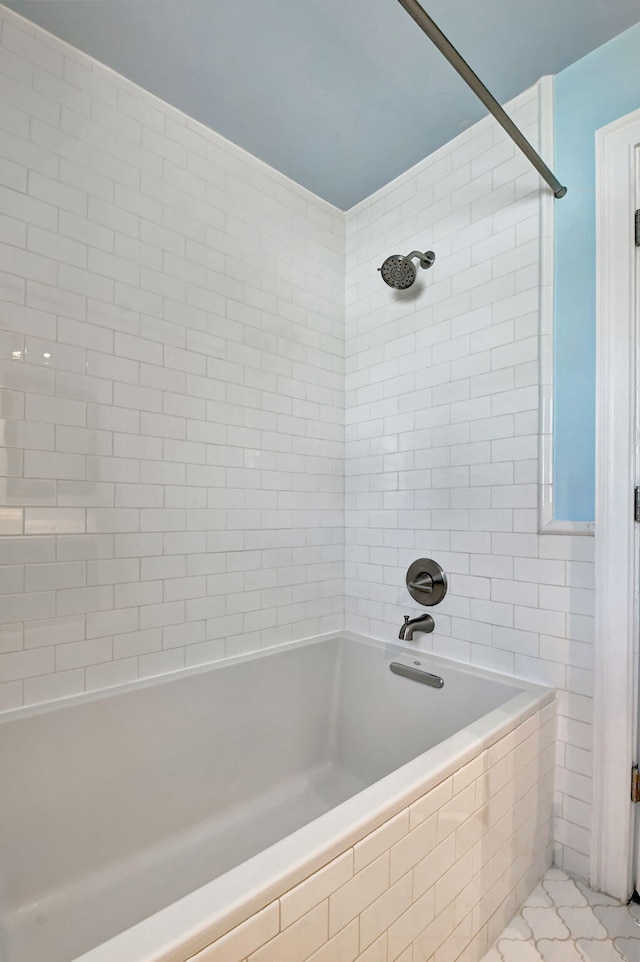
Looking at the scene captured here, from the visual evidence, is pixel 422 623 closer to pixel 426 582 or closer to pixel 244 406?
pixel 426 582

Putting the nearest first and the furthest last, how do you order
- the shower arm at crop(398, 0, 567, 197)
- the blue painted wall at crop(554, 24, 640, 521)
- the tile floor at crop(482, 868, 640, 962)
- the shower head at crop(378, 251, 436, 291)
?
the shower arm at crop(398, 0, 567, 197)
the tile floor at crop(482, 868, 640, 962)
the blue painted wall at crop(554, 24, 640, 521)
the shower head at crop(378, 251, 436, 291)

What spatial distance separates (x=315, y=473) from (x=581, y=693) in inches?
52.0

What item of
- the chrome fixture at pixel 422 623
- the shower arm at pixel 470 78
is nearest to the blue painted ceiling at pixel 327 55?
the shower arm at pixel 470 78

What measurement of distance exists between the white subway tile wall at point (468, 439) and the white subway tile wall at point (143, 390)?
9.7 inches

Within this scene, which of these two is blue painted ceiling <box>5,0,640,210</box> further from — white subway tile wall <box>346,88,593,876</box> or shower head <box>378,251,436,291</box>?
shower head <box>378,251,436,291</box>

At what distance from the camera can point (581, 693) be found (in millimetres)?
1523

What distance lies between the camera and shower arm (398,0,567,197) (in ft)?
3.33

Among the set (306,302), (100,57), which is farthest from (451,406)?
(100,57)

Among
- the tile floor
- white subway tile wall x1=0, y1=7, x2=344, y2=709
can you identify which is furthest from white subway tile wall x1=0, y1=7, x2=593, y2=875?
the tile floor

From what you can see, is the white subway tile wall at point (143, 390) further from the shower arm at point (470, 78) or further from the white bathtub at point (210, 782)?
the shower arm at point (470, 78)

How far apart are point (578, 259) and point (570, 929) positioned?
202 centimetres

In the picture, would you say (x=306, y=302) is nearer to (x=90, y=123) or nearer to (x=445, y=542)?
(x=90, y=123)

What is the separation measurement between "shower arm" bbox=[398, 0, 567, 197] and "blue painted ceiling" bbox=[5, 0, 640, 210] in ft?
1.12

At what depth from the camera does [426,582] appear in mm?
1942
